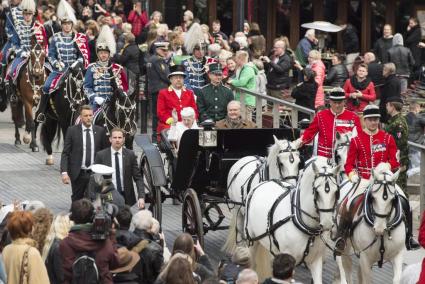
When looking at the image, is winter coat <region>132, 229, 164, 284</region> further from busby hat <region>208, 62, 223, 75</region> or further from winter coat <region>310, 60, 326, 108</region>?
winter coat <region>310, 60, 326, 108</region>

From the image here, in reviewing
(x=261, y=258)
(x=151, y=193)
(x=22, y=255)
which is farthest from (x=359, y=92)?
(x=22, y=255)

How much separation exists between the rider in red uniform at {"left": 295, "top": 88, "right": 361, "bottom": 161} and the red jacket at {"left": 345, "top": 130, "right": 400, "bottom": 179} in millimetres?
871

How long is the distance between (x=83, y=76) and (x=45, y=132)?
56.9 inches

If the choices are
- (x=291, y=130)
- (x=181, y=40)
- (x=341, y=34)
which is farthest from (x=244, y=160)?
(x=341, y=34)

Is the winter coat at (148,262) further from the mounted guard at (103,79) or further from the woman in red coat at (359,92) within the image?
the woman in red coat at (359,92)

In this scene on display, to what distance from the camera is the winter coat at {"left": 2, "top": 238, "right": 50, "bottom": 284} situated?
14.7 meters

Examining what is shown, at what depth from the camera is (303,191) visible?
1823 cm

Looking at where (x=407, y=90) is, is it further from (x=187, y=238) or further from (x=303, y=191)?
(x=187, y=238)

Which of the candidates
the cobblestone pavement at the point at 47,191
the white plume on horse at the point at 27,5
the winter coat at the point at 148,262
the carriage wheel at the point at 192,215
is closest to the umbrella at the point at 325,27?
the white plume on horse at the point at 27,5

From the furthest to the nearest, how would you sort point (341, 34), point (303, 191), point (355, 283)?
1. point (341, 34)
2. point (355, 283)
3. point (303, 191)

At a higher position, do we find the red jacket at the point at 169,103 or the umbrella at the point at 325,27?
the umbrella at the point at 325,27

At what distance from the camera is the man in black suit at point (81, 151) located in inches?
857

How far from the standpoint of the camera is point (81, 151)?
2189cm

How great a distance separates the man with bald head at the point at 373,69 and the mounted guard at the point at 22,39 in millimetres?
6025
